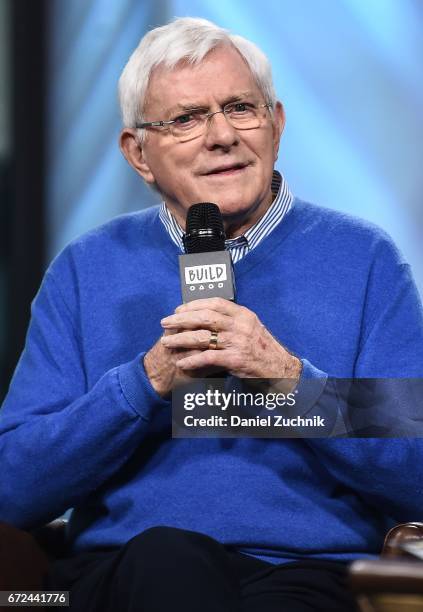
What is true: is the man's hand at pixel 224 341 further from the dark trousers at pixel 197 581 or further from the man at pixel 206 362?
the dark trousers at pixel 197 581

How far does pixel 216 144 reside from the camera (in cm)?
196

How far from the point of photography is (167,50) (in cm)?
199

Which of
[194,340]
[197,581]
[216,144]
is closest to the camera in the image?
[197,581]

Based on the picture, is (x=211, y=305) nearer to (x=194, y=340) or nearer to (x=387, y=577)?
(x=194, y=340)

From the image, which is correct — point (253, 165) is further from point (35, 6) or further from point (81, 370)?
point (35, 6)

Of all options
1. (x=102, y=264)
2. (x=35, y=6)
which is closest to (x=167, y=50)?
(x=102, y=264)

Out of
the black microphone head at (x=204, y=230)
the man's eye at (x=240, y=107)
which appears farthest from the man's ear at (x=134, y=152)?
the black microphone head at (x=204, y=230)

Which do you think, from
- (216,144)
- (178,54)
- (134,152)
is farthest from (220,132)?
(134,152)

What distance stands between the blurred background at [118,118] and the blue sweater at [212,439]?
2.76 ft

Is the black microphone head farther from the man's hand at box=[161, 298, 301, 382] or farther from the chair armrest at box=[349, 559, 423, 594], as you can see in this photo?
the chair armrest at box=[349, 559, 423, 594]

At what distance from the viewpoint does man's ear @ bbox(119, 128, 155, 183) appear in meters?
2.14

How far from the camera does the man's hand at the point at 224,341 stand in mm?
1628

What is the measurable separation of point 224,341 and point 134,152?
0.65 meters

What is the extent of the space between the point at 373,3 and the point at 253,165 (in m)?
1.13
